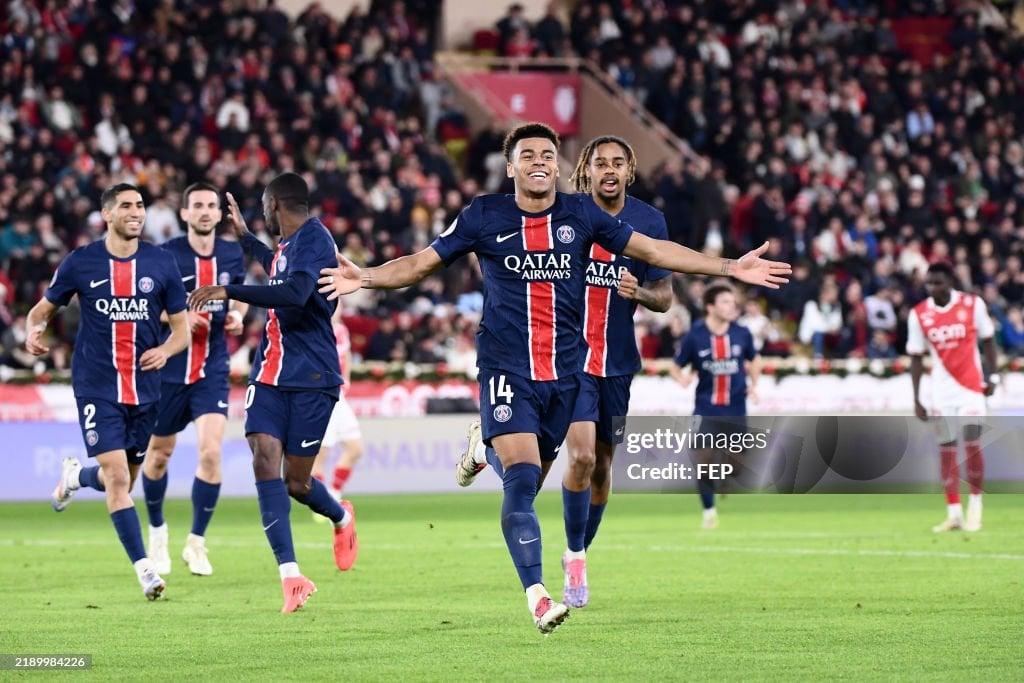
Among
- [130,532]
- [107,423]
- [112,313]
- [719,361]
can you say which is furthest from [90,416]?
[719,361]

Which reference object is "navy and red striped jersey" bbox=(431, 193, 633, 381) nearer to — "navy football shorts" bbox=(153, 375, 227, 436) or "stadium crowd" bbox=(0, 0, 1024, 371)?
"navy football shorts" bbox=(153, 375, 227, 436)

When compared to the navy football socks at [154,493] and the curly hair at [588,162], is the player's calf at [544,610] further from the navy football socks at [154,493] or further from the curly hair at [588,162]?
the navy football socks at [154,493]

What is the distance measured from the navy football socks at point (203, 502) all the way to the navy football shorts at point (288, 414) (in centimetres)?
222

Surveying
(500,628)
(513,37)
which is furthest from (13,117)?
(500,628)

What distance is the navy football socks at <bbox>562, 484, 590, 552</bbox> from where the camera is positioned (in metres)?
10.5

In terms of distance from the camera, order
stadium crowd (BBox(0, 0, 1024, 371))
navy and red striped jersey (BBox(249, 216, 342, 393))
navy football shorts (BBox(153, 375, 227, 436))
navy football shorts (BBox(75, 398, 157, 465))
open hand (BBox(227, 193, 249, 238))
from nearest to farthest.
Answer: navy and red striped jersey (BBox(249, 216, 342, 393)) < navy football shorts (BBox(75, 398, 157, 465)) < open hand (BBox(227, 193, 249, 238)) < navy football shorts (BBox(153, 375, 227, 436)) < stadium crowd (BBox(0, 0, 1024, 371))

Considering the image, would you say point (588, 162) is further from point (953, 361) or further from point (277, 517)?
point (953, 361)

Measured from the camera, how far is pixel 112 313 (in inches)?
448

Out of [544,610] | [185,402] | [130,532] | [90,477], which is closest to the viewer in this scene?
[544,610]

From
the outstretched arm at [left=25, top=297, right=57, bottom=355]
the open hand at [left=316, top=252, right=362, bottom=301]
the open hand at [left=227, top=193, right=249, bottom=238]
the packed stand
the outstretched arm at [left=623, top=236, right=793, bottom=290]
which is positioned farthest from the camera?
the packed stand

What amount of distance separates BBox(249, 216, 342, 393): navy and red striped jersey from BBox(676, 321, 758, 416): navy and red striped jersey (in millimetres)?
7603

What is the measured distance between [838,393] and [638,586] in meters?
15.5

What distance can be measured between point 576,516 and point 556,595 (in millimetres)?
811

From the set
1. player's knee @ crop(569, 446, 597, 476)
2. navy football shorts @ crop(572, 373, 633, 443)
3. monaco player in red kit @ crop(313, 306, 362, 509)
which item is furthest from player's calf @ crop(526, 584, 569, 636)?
monaco player in red kit @ crop(313, 306, 362, 509)
